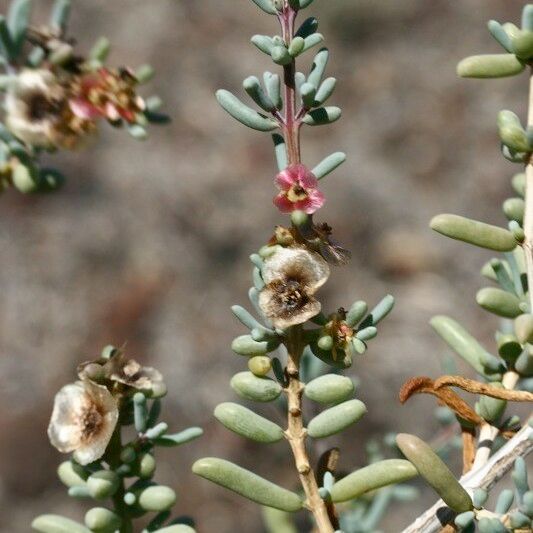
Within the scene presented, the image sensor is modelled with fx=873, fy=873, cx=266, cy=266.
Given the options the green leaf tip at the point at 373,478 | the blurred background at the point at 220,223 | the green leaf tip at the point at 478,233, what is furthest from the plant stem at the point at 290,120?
the blurred background at the point at 220,223

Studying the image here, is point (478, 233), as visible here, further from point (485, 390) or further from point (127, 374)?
point (127, 374)

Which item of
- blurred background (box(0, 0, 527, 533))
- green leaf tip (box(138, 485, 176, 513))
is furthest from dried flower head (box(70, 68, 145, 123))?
blurred background (box(0, 0, 527, 533))

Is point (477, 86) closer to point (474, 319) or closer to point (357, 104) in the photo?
point (357, 104)

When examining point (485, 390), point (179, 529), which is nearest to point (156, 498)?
point (179, 529)

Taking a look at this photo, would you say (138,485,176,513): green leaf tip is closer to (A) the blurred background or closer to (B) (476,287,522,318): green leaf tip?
(B) (476,287,522,318): green leaf tip

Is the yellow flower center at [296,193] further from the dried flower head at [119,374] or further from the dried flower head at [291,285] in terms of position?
the dried flower head at [119,374]

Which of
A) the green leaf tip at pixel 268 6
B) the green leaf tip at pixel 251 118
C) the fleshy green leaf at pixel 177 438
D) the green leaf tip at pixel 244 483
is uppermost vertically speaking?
→ the green leaf tip at pixel 268 6
